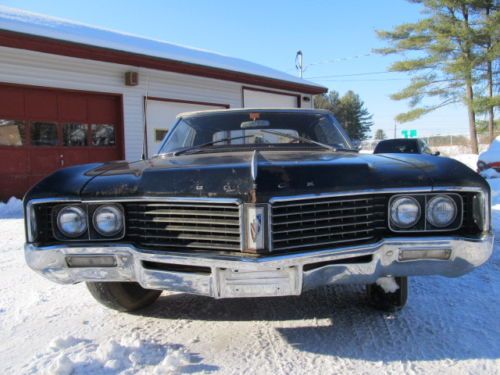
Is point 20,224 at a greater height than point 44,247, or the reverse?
point 44,247

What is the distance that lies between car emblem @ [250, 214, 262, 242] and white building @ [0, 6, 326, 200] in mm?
6177

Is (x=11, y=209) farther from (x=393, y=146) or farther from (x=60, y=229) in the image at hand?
(x=393, y=146)

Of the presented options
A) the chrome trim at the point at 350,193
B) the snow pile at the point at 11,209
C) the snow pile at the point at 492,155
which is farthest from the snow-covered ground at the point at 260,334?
the snow pile at the point at 492,155

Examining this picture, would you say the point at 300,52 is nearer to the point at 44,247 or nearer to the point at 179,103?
the point at 179,103

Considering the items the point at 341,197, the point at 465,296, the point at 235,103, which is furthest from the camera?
the point at 235,103

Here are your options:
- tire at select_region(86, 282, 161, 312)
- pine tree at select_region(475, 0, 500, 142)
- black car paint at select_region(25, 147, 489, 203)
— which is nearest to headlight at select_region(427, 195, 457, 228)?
black car paint at select_region(25, 147, 489, 203)

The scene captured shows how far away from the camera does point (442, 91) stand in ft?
80.9

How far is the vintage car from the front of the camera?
219 cm

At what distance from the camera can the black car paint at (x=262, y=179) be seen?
85.9 inches

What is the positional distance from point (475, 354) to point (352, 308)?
871 mm

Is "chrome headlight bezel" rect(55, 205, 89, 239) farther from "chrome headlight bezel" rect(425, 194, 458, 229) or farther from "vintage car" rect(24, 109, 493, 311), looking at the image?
"chrome headlight bezel" rect(425, 194, 458, 229)

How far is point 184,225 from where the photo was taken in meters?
2.33

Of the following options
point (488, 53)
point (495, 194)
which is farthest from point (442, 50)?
point (495, 194)

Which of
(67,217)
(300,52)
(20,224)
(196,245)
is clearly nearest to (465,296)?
(196,245)
